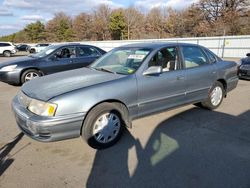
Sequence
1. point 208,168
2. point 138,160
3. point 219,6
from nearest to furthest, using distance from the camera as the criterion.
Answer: point 208,168 < point 138,160 < point 219,6

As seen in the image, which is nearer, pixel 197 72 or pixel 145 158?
pixel 145 158

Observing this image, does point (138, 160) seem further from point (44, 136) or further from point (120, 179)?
point (44, 136)

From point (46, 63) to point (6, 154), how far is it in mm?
4816

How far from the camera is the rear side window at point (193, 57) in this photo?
177 inches

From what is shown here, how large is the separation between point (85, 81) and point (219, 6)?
39.7 metres

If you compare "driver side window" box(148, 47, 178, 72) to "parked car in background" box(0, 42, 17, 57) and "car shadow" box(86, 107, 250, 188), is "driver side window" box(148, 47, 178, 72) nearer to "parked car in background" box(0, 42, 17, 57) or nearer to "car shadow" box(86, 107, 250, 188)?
"car shadow" box(86, 107, 250, 188)

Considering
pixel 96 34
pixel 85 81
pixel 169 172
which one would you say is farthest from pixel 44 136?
pixel 96 34

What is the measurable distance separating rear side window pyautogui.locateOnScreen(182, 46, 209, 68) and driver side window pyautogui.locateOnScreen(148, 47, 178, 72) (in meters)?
0.25

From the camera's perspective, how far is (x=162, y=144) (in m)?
3.52

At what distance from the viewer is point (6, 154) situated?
3283mm

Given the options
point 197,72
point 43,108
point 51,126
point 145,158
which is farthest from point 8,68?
point 145,158

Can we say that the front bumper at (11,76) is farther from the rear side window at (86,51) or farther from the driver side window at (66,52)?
the rear side window at (86,51)

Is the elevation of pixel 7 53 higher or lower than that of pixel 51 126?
lower

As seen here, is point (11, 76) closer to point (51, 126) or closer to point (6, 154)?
point (6, 154)
